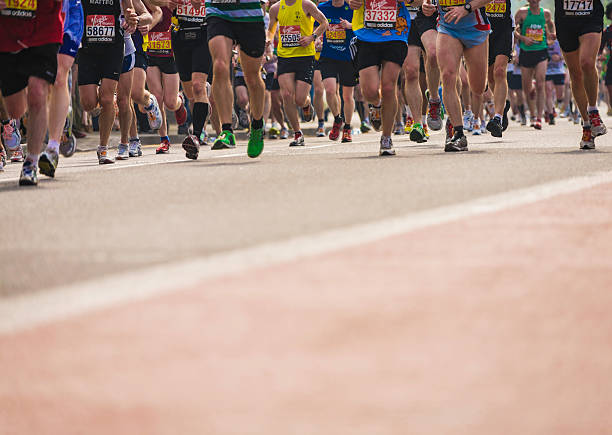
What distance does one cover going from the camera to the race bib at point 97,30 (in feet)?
35.5

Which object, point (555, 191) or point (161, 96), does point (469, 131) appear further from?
point (555, 191)

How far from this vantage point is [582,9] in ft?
34.6

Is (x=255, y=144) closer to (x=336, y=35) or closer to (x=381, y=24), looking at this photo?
(x=381, y=24)

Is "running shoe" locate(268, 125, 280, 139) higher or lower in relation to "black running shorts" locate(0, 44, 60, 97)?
lower

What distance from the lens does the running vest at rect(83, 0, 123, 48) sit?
10828 millimetres

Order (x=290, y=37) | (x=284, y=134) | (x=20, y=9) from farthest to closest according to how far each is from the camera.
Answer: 1. (x=284, y=134)
2. (x=290, y=37)
3. (x=20, y=9)

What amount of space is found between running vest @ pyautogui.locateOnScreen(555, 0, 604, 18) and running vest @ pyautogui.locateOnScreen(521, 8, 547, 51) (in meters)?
10.3

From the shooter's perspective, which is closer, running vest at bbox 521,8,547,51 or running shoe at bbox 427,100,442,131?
running shoe at bbox 427,100,442,131

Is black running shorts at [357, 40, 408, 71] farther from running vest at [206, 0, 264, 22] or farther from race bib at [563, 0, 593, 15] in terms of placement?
race bib at [563, 0, 593, 15]

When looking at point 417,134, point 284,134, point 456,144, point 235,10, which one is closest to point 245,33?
point 235,10

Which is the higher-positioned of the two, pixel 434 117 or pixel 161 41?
pixel 161 41

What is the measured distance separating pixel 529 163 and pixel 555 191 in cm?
218

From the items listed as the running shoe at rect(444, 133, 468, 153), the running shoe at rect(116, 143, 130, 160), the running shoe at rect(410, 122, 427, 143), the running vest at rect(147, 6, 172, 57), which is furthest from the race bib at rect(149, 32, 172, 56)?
the running shoe at rect(444, 133, 468, 153)

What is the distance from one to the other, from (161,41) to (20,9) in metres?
6.00
